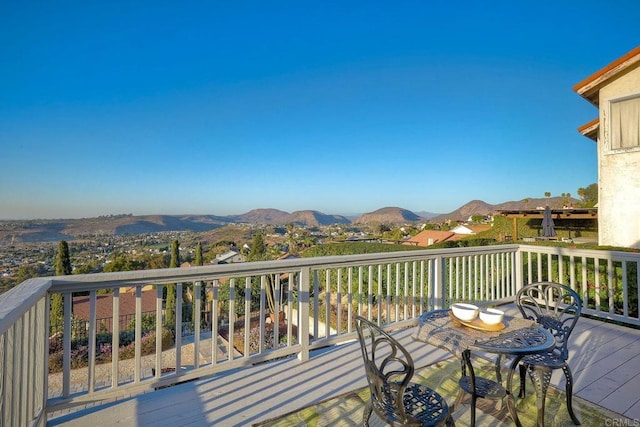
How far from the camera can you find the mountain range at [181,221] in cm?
643

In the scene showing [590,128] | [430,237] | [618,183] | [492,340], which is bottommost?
[430,237]

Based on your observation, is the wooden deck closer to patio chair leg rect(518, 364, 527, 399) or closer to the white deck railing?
the white deck railing

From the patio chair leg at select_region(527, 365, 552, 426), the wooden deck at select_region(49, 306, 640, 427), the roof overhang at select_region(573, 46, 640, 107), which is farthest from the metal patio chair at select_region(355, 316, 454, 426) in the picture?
the roof overhang at select_region(573, 46, 640, 107)

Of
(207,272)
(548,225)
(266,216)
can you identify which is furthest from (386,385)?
(266,216)

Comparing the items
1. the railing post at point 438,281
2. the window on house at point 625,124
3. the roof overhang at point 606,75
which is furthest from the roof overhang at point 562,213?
the railing post at point 438,281

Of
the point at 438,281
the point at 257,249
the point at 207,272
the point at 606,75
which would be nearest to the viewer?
the point at 207,272

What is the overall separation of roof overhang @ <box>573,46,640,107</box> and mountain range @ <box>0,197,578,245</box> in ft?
22.2

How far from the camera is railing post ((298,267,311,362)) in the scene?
2869 mm

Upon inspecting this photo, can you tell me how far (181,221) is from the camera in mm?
12062

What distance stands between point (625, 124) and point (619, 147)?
45 cm

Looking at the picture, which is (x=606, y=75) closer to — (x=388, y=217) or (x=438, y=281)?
(x=438, y=281)

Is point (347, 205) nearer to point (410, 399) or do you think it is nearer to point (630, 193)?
point (630, 193)

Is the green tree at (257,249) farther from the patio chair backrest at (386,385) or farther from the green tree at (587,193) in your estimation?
the green tree at (587,193)

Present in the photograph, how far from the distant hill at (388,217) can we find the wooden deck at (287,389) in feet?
70.0
